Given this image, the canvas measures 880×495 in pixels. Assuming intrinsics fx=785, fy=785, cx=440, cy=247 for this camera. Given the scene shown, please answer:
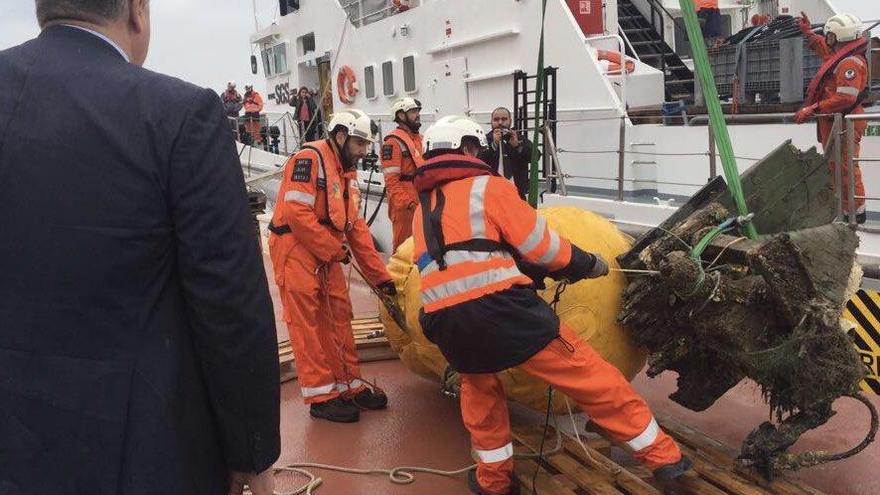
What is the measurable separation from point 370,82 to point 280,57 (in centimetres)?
459

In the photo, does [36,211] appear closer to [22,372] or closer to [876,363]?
[22,372]

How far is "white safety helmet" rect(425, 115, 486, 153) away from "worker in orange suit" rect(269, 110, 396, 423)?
0.97 metres

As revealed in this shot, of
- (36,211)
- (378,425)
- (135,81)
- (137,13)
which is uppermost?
(137,13)

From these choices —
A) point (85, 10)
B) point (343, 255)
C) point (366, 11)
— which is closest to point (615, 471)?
point (343, 255)

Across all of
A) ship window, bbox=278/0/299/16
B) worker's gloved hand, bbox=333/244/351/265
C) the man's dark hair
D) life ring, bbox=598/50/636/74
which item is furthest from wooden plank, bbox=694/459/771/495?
ship window, bbox=278/0/299/16

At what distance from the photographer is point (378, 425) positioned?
13.7ft

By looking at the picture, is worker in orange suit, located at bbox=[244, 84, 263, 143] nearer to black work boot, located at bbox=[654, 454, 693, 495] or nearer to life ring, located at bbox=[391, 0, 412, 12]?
life ring, located at bbox=[391, 0, 412, 12]

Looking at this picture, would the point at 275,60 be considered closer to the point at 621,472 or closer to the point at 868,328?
the point at 868,328

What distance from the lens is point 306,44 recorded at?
50.3ft

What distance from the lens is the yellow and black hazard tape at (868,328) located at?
4426mm

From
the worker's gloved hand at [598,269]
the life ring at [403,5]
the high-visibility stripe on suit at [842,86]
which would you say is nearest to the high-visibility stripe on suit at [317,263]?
the worker's gloved hand at [598,269]

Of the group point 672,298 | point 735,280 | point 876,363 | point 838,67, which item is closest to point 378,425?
point 672,298

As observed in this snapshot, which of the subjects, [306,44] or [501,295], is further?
[306,44]

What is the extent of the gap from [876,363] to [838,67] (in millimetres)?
2276
